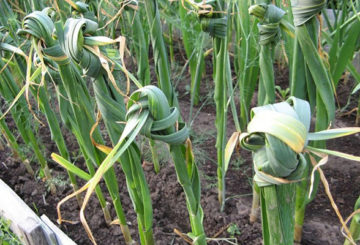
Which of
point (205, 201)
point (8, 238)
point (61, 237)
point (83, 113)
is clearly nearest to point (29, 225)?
point (61, 237)

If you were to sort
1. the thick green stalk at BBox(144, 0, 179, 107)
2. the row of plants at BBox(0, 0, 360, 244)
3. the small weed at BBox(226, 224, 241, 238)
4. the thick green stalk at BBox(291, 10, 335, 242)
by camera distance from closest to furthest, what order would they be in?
1. the row of plants at BBox(0, 0, 360, 244)
2. the thick green stalk at BBox(291, 10, 335, 242)
3. the thick green stalk at BBox(144, 0, 179, 107)
4. the small weed at BBox(226, 224, 241, 238)

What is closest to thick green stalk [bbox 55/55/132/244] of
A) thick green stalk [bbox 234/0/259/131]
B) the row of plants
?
the row of plants

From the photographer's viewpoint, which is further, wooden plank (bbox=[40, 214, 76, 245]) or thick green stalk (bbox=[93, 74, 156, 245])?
wooden plank (bbox=[40, 214, 76, 245])

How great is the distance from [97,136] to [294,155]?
1.71 ft

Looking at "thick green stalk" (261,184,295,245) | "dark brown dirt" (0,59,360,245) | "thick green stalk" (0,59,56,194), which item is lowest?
"dark brown dirt" (0,59,360,245)

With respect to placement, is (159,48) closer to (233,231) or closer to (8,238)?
(233,231)

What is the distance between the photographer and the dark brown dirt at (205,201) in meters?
0.95

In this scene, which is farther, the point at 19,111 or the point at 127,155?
the point at 19,111

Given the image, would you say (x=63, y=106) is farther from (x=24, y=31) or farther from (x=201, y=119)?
(x=201, y=119)

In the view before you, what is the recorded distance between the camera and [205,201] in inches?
41.4

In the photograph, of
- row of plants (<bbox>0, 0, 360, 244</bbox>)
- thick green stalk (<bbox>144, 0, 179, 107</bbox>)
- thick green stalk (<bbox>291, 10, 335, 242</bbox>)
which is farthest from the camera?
thick green stalk (<bbox>144, 0, 179, 107</bbox>)

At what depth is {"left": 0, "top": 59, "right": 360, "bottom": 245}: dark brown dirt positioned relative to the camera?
37.4 inches

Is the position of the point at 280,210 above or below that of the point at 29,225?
above

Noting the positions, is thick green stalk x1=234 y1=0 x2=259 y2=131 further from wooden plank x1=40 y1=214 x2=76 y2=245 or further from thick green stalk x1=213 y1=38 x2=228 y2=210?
wooden plank x1=40 y1=214 x2=76 y2=245
